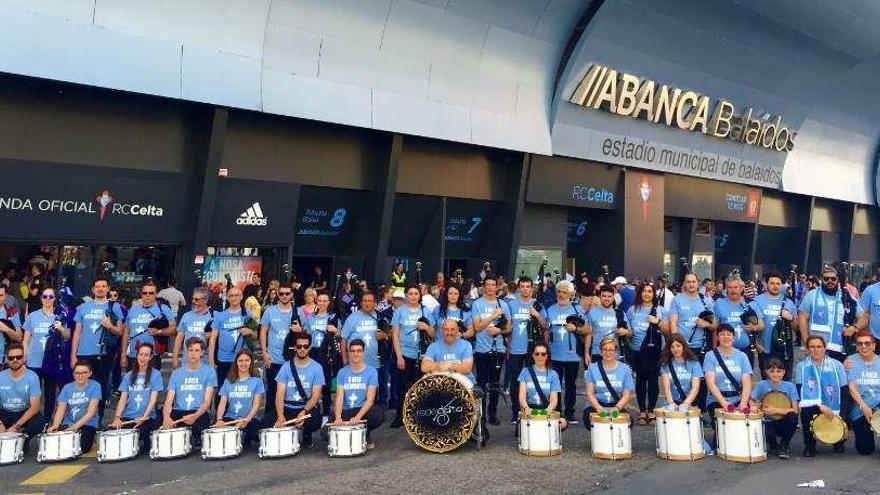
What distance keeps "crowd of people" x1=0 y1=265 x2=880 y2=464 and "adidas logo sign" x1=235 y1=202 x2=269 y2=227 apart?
7278 mm

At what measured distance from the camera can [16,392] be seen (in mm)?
7422

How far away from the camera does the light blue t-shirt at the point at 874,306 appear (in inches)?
339

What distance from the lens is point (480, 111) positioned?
1981 cm

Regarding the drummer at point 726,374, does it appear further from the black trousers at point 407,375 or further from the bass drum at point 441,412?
the black trousers at point 407,375

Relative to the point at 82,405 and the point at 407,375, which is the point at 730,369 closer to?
the point at 407,375

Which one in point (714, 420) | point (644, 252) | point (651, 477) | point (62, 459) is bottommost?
point (62, 459)

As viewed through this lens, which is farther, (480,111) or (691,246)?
(691,246)

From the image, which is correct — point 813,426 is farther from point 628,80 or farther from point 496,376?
point 628,80

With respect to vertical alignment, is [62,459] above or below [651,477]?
below

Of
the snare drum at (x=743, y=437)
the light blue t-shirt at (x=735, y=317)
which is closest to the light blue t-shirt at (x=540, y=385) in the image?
the snare drum at (x=743, y=437)

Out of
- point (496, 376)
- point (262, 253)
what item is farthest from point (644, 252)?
point (496, 376)

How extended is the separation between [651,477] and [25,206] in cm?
1324

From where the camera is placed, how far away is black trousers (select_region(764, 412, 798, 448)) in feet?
23.6

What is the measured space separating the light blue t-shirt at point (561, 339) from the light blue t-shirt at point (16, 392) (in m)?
6.35
